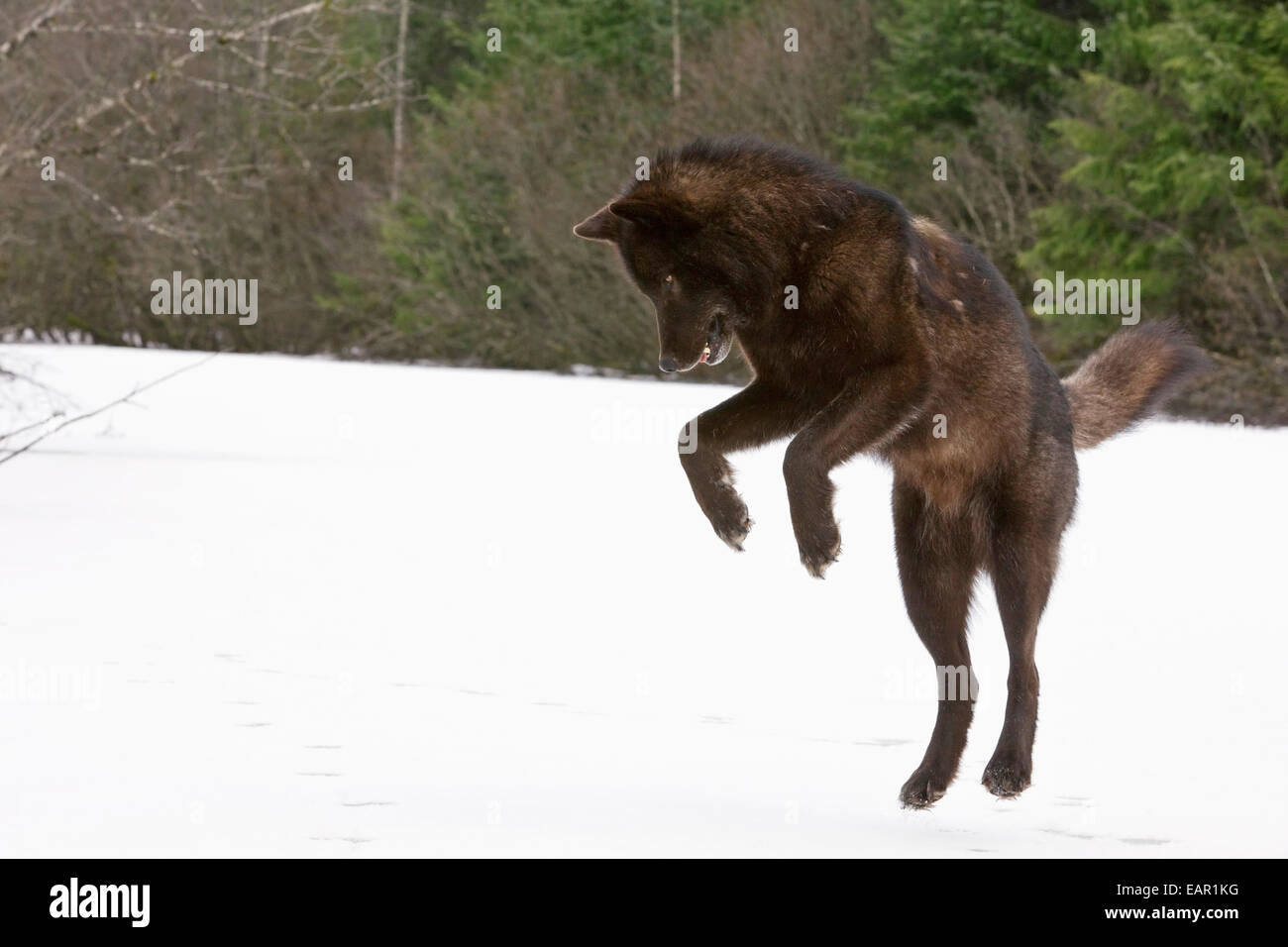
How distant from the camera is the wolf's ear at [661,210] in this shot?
16.5 ft

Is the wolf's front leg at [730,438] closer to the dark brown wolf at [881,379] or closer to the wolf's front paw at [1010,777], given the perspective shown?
the dark brown wolf at [881,379]

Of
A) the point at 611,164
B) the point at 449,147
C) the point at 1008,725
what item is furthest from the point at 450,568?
the point at 449,147

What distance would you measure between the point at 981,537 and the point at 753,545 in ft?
19.8

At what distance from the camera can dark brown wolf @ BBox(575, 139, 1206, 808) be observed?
4738 millimetres

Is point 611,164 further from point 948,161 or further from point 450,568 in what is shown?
point 450,568

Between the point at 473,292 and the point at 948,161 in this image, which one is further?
the point at 473,292

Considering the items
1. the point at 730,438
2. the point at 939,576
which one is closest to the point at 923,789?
the point at 939,576

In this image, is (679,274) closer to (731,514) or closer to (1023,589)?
(731,514)

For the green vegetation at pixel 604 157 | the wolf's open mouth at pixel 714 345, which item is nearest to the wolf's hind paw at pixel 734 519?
the wolf's open mouth at pixel 714 345

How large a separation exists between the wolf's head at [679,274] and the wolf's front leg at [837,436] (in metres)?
0.42

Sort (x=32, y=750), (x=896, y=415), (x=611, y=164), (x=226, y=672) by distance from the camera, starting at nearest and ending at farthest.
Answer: (x=896, y=415) < (x=32, y=750) < (x=226, y=672) < (x=611, y=164)

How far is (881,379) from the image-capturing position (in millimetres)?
4699

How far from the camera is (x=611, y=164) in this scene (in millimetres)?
29312

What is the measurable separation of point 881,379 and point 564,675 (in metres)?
2.33
